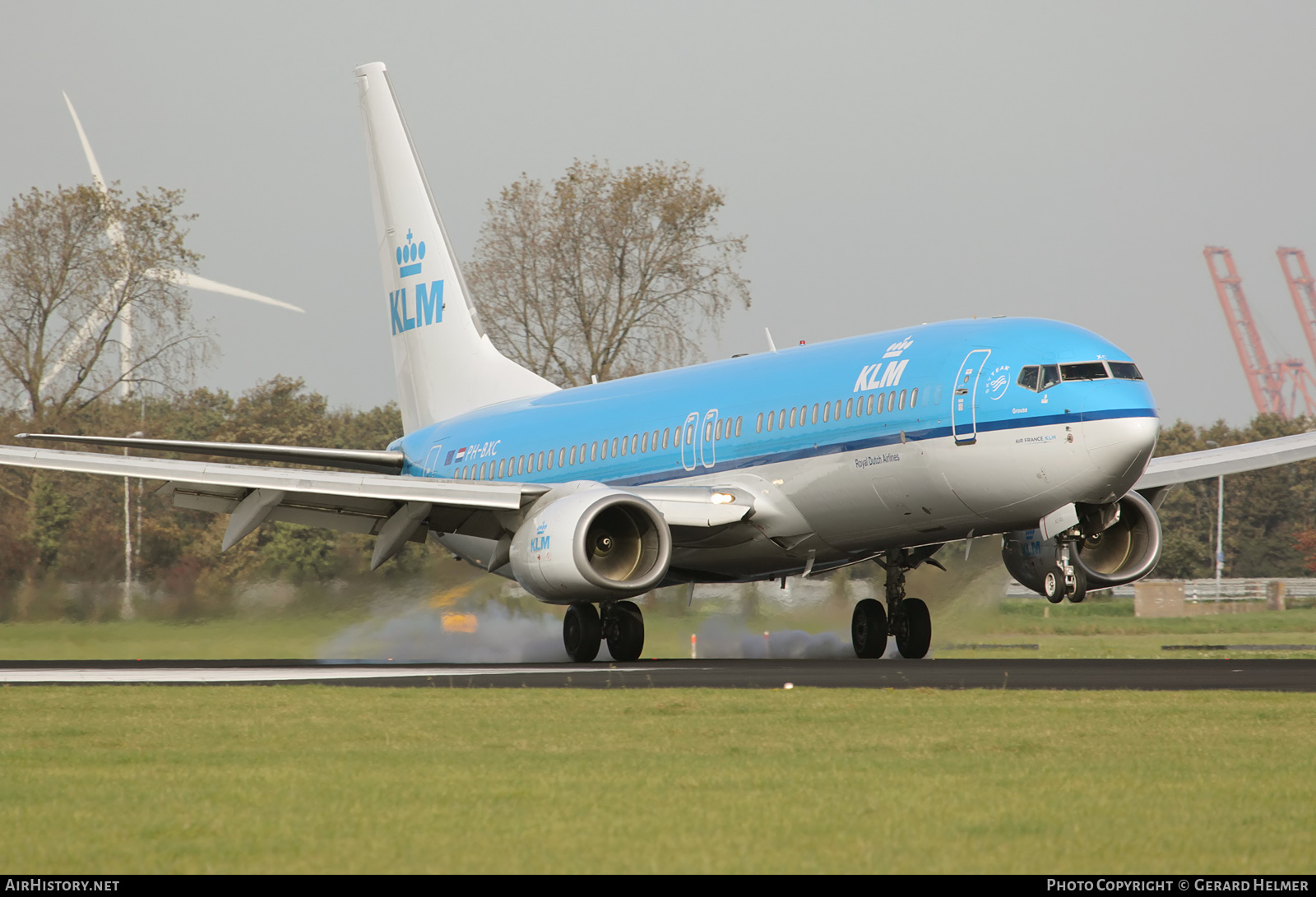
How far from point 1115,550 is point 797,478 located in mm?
4603

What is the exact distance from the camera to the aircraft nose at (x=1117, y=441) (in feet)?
64.7

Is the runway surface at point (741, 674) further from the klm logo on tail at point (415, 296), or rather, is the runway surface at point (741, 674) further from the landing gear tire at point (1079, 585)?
the klm logo on tail at point (415, 296)

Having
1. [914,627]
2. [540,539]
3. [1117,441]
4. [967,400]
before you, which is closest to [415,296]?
[540,539]

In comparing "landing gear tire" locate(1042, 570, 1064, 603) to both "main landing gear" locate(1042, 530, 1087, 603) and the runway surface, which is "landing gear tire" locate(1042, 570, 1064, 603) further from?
the runway surface

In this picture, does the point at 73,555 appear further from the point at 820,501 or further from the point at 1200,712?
the point at 1200,712

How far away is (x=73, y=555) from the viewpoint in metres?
30.2

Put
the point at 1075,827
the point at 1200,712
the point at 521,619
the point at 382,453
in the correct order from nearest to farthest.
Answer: the point at 1075,827 < the point at 1200,712 < the point at 521,619 < the point at 382,453

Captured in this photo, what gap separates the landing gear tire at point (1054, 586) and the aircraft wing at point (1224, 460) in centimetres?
306

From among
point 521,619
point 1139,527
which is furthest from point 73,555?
point 1139,527

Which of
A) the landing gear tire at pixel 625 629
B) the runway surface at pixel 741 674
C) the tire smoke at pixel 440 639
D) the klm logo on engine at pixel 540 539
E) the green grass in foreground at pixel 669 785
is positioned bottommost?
the green grass in foreground at pixel 669 785

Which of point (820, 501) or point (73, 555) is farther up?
point (73, 555)

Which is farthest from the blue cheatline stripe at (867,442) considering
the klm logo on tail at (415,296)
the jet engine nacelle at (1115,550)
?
the klm logo on tail at (415,296)

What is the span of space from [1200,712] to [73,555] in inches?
891

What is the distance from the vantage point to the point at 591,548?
22281mm
